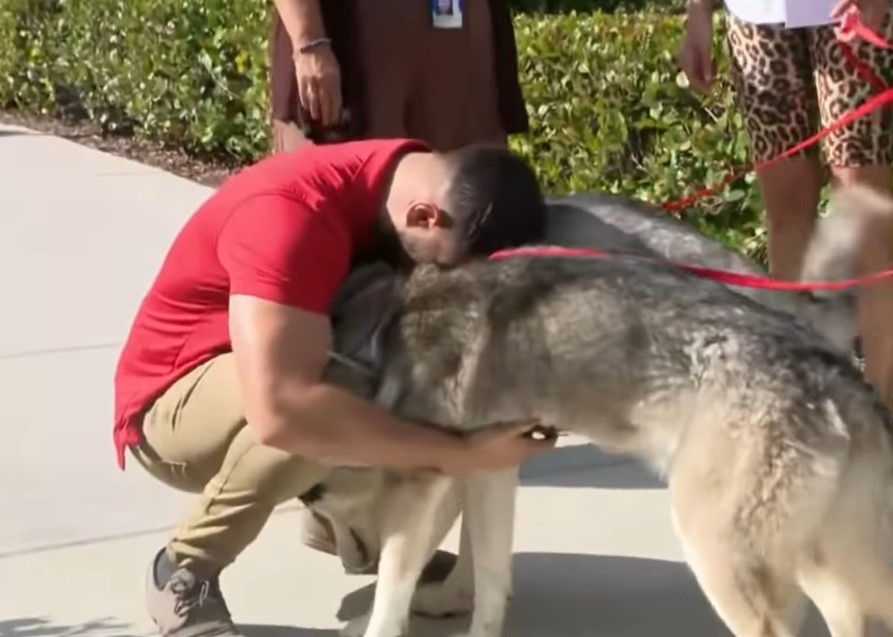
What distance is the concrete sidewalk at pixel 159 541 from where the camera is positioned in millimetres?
4238

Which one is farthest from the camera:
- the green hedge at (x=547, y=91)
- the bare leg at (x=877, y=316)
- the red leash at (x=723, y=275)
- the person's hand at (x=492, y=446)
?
the green hedge at (x=547, y=91)

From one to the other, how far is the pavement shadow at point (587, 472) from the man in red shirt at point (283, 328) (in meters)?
1.47

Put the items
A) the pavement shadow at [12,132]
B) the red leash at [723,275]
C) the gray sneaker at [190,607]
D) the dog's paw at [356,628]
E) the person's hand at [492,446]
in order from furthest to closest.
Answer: the pavement shadow at [12,132], the dog's paw at [356,628], the gray sneaker at [190,607], the person's hand at [492,446], the red leash at [723,275]

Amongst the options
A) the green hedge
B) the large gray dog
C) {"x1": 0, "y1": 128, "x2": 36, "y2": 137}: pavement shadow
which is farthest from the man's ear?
{"x1": 0, "y1": 128, "x2": 36, "y2": 137}: pavement shadow

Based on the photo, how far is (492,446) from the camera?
11.6 ft

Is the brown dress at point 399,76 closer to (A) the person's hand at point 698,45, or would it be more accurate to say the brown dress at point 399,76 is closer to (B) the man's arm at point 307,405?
(A) the person's hand at point 698,45

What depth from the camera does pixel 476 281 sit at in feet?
11.4

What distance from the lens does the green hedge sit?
275 inches

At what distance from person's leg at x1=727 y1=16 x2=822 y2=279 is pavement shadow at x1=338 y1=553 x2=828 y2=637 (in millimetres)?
928

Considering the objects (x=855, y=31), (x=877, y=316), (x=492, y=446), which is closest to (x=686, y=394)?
(x=492, y=446)

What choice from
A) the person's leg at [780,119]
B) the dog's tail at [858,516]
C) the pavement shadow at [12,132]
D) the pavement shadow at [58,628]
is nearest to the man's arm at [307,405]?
the dog's tail at [858,516]

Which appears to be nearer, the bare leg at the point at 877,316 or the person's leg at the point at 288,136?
the bare leg at the point at 877,316

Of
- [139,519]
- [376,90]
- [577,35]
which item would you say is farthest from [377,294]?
[577,35]

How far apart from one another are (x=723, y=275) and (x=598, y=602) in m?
1.18
